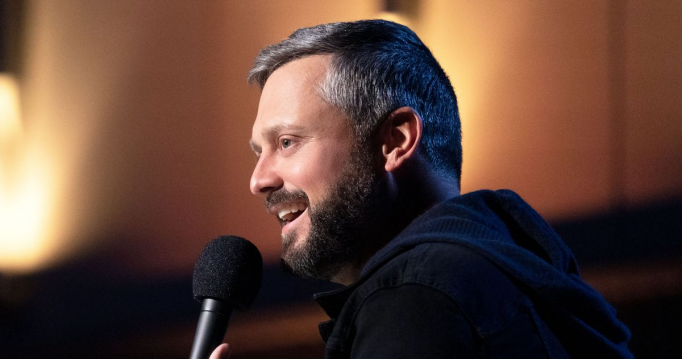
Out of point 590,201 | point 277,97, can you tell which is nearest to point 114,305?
point 277,97

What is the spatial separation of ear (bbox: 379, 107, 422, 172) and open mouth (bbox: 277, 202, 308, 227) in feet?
0.46

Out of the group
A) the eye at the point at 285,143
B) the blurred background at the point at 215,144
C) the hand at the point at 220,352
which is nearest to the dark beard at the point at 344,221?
the eye at the point at 285,143

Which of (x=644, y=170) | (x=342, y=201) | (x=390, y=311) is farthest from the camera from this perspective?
(x=644, y=170)

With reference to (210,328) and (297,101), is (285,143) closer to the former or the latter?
(297,101)

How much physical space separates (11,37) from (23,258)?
655 mm

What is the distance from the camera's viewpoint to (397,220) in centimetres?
109

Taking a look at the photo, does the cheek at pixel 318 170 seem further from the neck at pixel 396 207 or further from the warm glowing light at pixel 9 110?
the warm glowing light at pixel 9 110

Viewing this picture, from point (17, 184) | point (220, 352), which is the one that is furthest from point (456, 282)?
point (17, 184)

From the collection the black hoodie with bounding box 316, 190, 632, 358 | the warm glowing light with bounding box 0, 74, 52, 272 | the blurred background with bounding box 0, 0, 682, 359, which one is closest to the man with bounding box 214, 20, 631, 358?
the black hoodie with bounding box 316, 190, 632, 358

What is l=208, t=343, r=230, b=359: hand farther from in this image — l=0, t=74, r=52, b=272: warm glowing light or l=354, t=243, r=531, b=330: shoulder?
l=0, t=74, r=52, b=272: warm glowing light

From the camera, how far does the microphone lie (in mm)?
970

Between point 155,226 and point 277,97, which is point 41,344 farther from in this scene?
point 277,97

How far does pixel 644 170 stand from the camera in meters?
1.75

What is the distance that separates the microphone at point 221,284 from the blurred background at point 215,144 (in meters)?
0.93
